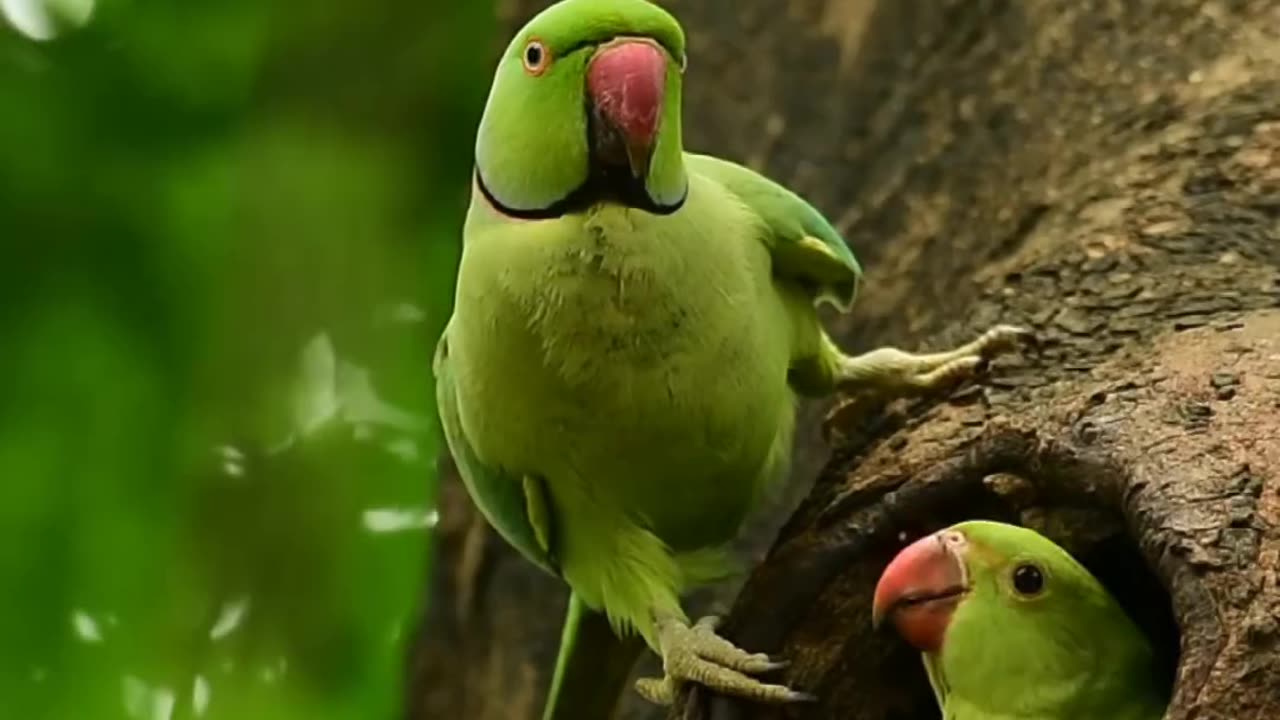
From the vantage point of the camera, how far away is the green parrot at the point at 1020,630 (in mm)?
1591

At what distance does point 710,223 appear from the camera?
1699 mm

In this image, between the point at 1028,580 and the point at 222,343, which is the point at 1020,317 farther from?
the point at 222,343

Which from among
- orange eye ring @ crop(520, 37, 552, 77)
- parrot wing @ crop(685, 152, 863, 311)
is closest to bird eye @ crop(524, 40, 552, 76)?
orange eye ring @ crop(520, 37, 552, 77)

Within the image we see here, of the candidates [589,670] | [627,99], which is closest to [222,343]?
[589,670]

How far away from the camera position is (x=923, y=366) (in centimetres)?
185

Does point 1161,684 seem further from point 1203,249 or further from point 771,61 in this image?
point 771,61

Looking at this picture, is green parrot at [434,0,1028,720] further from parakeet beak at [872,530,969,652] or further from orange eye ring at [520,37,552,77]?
parakeet beak at [872,530,969,652]

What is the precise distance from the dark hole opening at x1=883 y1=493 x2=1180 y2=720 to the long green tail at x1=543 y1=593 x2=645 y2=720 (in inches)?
13.1

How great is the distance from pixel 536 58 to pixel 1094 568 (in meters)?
0.77

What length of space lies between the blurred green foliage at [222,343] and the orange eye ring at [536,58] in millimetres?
1173

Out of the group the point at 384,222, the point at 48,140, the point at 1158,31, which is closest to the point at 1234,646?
the point at 1158,31

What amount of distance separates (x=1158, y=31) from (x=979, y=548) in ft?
3.10

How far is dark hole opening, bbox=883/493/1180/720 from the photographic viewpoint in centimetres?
167

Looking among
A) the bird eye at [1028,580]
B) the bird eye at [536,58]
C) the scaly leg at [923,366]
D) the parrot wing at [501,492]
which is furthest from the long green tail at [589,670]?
the bird eye at [536,58]
